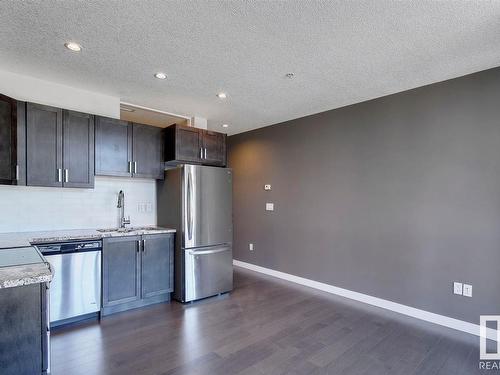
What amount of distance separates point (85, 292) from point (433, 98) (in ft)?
14.4

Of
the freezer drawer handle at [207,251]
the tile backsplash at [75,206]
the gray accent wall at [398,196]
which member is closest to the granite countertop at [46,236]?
the tile backsplash at [75,206]

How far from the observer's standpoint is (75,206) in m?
3.35

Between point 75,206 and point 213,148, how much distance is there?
6.36 feet

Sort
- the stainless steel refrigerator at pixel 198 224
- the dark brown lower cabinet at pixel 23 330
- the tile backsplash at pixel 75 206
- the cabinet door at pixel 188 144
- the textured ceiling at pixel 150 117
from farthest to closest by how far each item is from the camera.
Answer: the textured ceiling at pixel 150 117, the cabinet door at pixel 188 144, the stainless steel refrigerator at pixel 198 224, the tile backsplash at pixel 75 206, the dark brown lower cabinet at pixel 23 330

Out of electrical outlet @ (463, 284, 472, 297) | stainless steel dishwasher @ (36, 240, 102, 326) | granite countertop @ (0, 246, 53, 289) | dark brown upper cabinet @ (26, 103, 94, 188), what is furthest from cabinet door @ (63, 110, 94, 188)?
electrical outlet @ (463, 284, 472, 297)

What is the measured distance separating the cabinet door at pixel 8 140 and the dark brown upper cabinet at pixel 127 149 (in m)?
0.76

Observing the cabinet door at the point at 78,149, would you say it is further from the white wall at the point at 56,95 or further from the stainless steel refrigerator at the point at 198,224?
the stainless steel refrigerator at the point at 198,224

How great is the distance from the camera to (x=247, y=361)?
7.53 ft

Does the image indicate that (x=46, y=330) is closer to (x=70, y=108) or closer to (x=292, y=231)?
(x=70, y=108)

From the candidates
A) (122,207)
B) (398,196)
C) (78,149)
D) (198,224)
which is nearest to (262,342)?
(198,224)

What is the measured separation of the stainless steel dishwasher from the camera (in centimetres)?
274

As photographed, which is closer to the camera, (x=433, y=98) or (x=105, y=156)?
(x=433, y=98)

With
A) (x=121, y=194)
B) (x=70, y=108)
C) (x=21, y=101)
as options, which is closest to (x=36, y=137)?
(x=21, y=101)

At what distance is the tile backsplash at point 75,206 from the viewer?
2963mm
